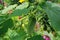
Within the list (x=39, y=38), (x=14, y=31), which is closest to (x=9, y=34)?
(x=14, y=31)

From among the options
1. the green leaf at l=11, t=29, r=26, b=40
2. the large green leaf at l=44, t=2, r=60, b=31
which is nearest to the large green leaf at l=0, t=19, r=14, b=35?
the green leaf at l=11, t=29, r=26, b=40

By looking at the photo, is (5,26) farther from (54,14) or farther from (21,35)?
(54,14)

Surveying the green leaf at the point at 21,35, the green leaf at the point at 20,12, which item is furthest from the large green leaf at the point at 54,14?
the green leaf at the point at 21,35

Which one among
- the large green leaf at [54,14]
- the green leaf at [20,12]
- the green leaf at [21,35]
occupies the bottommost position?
the large green leaf at [54,14]

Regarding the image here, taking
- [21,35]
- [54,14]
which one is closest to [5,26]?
[21,35]

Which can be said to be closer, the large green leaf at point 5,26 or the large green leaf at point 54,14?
the large green leaf at point 54,14

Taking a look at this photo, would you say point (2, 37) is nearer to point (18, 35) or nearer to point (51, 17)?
point (18, 35)

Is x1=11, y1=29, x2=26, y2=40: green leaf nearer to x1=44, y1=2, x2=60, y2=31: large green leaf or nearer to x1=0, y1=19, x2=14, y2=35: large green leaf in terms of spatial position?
x1=0, y1=19, x2=14, y2=35: large green leaf

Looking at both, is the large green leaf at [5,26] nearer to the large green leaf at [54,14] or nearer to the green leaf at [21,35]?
the green leaf at [21,35]

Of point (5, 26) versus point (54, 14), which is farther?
point (5, 26)
